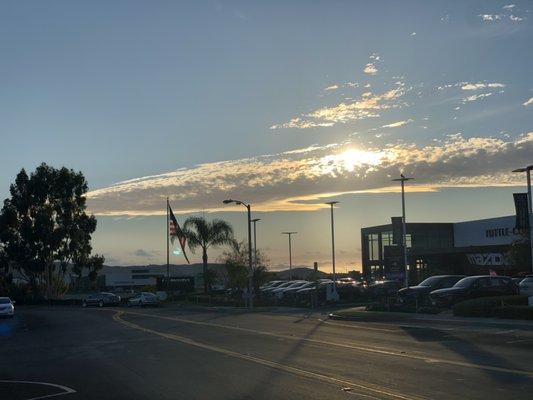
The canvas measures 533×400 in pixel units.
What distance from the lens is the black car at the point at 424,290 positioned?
37406mm

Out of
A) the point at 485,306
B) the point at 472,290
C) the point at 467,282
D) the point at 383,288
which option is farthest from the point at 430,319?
the point at 383,288

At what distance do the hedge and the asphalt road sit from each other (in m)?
3.09

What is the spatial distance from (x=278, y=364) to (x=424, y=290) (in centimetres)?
2402

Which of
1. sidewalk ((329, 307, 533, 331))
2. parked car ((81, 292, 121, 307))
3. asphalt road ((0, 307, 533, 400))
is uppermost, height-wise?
asphalt road ((0, 307, 533, 400))

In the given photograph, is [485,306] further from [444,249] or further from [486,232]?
[486,232]

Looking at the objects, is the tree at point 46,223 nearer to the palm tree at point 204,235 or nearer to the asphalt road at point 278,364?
the palm tree at point 204,235

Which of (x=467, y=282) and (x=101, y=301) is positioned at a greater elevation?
(x=467, y=282)

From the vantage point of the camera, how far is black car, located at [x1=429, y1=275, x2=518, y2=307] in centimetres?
3459

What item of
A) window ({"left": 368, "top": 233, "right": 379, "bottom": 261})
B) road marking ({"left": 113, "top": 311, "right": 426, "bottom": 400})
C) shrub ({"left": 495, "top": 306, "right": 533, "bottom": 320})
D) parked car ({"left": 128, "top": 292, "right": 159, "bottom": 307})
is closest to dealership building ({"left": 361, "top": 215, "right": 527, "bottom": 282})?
window ({"left": 368, "top": 233, "right": 379, "bottom": 261})

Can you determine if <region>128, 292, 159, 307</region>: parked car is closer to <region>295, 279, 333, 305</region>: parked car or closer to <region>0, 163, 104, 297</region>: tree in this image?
<region>0, 163, 104, 297</region>: tree

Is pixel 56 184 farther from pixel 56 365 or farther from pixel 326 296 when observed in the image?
pixel 56 365

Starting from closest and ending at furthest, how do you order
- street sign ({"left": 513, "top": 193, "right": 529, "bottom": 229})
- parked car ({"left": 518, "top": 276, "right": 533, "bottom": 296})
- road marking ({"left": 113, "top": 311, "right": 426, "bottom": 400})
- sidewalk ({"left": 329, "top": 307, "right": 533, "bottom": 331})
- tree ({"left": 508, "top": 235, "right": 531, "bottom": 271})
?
road marking ({"left": 113, "top": 311, "right": 426, "bottom": 400}) → sidewalk ({"left": 329, "top": 307, "right": 533, "bottom": 331}) → parked car ({"left": 518, "top": 276, "right": 533, "bottom": 296}) → street sign ({"left": 513, "top": 193, "right": 529, "bottom": 229}) → tree ({"left": 508, "top": 235, "right": 531, "bottom": 271})

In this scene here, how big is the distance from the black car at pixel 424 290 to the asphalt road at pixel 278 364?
10909 mm

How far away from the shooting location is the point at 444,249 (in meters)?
69.2
